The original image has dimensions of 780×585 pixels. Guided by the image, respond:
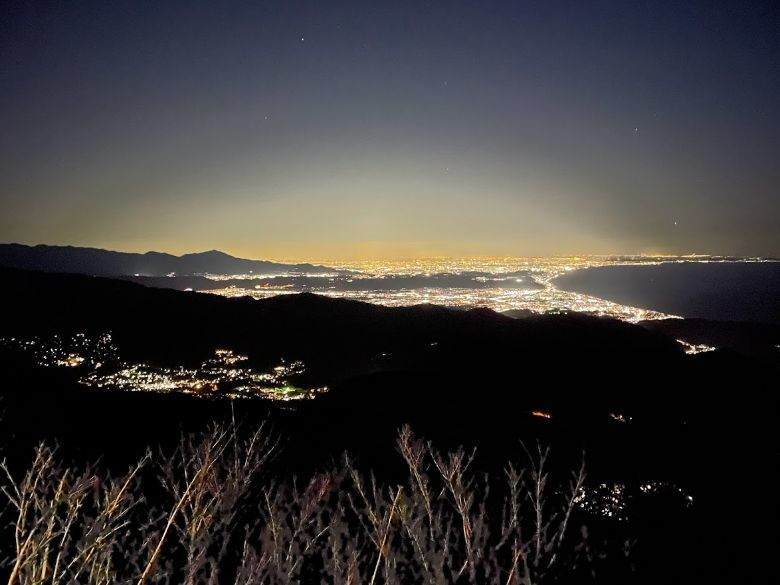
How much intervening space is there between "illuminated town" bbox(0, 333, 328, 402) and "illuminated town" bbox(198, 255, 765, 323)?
31.1m

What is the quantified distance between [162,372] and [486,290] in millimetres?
81379

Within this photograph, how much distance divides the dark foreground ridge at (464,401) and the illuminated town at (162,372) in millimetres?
1881

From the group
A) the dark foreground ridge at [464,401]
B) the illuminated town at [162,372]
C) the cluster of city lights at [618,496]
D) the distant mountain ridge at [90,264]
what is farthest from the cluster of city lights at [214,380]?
the distant mountain ridge at [90,264]

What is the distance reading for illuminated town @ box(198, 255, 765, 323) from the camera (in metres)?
74.8

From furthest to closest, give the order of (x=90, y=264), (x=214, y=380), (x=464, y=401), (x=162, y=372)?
(x=90, y=264)
(x=162, y=372)
(x=214, y=380)
(x=464, y=401)

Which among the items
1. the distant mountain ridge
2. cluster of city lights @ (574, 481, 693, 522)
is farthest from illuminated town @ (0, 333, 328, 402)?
the distant mountain ridge

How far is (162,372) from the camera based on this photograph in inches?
1582

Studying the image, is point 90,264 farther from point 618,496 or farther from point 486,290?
point 618,496

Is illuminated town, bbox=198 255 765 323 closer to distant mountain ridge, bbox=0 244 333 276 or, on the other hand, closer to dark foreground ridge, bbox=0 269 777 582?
dark foreground ridge, bbox=0 269 777 582

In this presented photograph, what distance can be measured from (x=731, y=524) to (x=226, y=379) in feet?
118

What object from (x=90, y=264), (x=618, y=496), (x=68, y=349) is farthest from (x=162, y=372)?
(x=90, y=264)

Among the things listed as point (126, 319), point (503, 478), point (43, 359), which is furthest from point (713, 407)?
point (126, 319)

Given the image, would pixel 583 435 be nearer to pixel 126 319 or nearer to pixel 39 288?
pixel 126 319

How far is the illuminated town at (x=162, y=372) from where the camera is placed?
3412 cm
